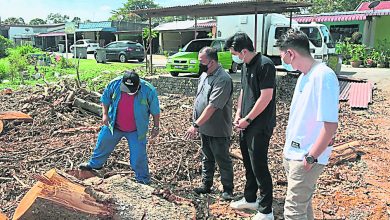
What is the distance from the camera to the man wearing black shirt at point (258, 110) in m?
3.25

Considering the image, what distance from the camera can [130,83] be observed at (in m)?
3.90

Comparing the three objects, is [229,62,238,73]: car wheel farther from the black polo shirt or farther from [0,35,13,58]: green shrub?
[0,35,13,58]: green shrub

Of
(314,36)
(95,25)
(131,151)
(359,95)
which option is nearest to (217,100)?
(131,151)

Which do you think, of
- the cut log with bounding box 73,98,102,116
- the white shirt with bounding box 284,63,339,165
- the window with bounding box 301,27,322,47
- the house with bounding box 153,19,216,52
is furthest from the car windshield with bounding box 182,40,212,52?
the house with bounding box 153,19,216,52

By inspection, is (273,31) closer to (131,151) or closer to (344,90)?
(344,90)

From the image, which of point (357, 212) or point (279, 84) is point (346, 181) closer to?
point (357, 212)

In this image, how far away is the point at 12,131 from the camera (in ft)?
22.7

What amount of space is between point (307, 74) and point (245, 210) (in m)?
1.88

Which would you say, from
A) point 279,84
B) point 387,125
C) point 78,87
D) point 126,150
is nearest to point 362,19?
point 279,84

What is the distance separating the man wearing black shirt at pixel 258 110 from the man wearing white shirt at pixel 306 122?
651 millimetres

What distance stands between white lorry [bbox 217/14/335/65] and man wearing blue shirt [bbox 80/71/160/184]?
37.0 ft

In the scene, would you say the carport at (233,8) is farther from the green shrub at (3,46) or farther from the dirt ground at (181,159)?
the green shrub at (3,46)

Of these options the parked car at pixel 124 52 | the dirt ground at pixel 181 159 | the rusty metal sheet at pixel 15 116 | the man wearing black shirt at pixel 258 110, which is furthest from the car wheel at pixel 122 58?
the man wearing black shirt at pixel 258 110

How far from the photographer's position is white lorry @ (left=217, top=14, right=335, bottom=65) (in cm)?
1502
